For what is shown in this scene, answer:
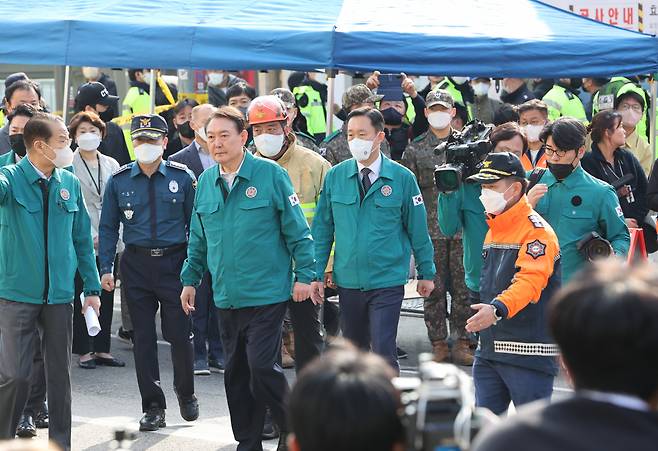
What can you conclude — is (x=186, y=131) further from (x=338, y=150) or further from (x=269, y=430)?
(x=269, y=430)

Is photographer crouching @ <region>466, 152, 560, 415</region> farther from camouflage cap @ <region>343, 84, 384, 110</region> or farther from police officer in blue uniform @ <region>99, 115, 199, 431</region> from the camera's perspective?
camouflage cap @ <region>343, 84, 384, 110</region>

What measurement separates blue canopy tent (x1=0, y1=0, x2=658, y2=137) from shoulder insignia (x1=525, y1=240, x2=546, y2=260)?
14.6 ft

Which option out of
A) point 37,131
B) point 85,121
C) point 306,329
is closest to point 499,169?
point 306,329

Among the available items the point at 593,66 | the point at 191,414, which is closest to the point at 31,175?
the point at 191,414

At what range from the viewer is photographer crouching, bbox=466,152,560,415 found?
225 inches

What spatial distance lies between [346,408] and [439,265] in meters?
7.37

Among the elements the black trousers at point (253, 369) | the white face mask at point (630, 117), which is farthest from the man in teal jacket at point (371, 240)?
the white face mask at point (630, 117)

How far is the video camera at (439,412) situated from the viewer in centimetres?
266

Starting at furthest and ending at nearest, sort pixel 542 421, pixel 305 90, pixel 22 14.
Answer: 1. pixel 305 90
2. pixel 22 14
3. pixel 542 421

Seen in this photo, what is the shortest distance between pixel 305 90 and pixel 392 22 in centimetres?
444

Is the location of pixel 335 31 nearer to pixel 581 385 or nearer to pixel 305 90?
pixel 305 90

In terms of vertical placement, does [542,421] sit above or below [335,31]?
below

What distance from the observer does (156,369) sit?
7.98 meters

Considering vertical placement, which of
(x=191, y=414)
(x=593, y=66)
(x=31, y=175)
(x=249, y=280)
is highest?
(x=593, y=66)
